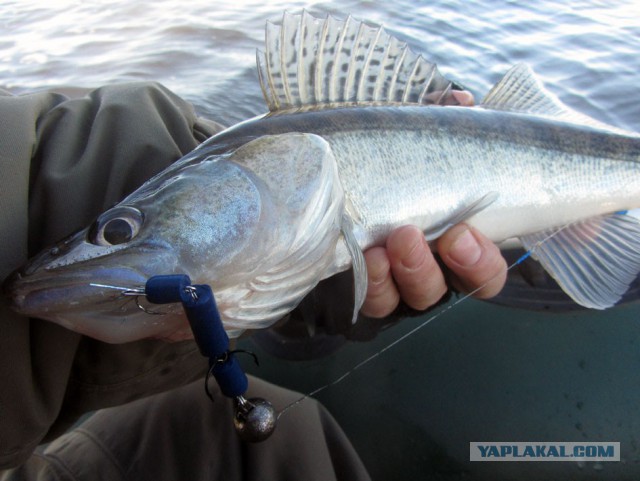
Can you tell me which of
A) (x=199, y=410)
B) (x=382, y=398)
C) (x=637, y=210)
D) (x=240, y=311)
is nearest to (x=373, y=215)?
(x=240, y=311)

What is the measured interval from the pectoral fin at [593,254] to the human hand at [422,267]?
0.28 metres

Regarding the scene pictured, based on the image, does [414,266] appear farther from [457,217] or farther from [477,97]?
[477,97]

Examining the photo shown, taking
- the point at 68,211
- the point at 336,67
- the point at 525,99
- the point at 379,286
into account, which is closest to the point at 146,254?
the point at 68,211

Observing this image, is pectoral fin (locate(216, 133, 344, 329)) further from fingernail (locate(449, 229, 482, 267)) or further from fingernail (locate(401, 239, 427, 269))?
fingernail (locate(449, 229, 482, 267))

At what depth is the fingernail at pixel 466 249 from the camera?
6.51 ft

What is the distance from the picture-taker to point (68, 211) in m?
1.66

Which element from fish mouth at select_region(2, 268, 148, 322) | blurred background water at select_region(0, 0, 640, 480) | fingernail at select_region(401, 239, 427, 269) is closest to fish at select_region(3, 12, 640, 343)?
fish mouth at select_region(2, 268, 148, 322)

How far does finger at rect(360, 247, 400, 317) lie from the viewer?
1.93 metres

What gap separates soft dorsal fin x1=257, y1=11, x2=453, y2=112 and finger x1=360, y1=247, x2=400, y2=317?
65cm

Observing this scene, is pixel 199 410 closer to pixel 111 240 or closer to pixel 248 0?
pixel 111 240

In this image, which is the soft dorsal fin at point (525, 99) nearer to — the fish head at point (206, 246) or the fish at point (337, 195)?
the fish at point (337, 195)

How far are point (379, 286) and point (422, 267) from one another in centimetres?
20

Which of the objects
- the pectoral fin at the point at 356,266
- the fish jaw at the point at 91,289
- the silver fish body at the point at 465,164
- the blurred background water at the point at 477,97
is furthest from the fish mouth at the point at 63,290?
the blurred background water at the point at 477,97

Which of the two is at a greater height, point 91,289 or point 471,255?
point 91,289
